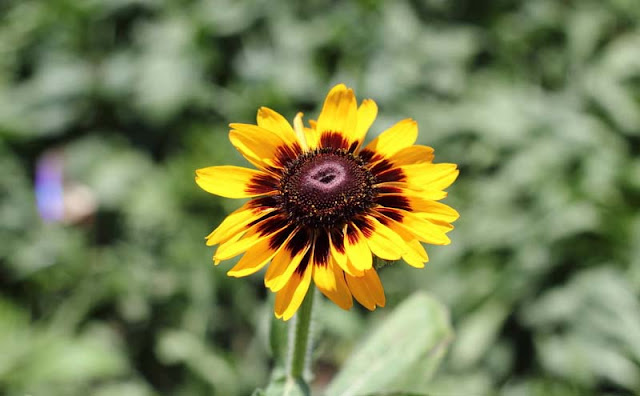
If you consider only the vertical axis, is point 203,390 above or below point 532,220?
below

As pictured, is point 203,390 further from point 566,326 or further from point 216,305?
point 566,326

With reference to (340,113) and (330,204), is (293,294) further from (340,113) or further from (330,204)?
(340,113)

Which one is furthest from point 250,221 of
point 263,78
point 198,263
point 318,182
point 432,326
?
point 263,78

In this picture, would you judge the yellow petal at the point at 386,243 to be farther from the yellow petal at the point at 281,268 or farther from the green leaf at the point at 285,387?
the green leaf at the point at 285,387

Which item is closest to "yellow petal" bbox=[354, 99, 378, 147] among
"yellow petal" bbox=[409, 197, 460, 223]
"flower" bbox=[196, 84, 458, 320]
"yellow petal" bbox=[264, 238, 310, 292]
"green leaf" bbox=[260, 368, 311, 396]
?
"flower" bbox=[196, 84, 458, 320]

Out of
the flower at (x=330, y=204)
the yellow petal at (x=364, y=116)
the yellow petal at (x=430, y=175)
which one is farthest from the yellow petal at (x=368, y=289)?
the yellow petal at (x=364, y=116)

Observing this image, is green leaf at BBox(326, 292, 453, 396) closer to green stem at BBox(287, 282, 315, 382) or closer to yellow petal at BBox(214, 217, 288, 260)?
green stem at BBox(287, 282, 315, 382)
